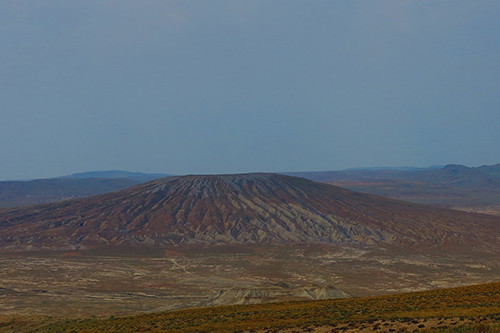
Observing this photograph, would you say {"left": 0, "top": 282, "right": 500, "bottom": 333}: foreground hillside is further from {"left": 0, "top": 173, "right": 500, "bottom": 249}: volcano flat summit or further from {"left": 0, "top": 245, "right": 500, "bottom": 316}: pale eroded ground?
{"left": 0, "top": 173, "right": 500, "bottom": 249}: volcano flat summit

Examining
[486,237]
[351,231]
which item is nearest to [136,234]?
[351,231]

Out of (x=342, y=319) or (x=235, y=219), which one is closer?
(x=342, y=319)

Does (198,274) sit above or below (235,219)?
below

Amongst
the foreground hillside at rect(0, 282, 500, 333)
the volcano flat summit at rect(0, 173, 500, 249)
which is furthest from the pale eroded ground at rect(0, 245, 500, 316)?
the foreground hillside at rect(0, 282, 500, 333)

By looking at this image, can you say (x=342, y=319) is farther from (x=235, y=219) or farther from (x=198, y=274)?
(x=235, y=219)

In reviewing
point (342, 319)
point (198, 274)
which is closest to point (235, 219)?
point (198, 274)

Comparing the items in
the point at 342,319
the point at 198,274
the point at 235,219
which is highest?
the point at 342,319
